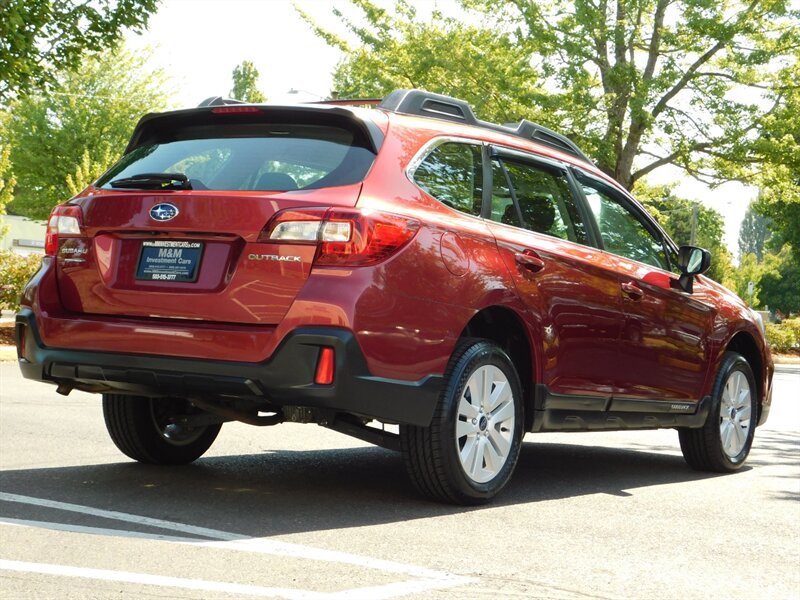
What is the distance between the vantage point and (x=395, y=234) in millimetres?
5418

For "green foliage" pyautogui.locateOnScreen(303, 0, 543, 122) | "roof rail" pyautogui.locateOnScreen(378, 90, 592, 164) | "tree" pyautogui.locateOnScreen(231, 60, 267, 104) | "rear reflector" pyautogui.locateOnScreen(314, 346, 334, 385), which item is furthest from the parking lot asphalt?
"tree" pyautogui.locateOnScreen(231, 60, 267, 104)

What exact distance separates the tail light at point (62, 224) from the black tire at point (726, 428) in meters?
4.34

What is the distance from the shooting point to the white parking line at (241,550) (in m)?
4.07

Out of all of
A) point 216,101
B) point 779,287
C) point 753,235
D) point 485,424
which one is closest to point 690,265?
point 485,424

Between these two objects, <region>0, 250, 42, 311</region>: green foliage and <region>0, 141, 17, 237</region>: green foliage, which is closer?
<region>0, 250, 42, 311</region>: green foliage

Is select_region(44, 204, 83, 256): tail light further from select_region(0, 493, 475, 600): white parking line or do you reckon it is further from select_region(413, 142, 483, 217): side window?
select_region(413, 142, 483, 217): side window

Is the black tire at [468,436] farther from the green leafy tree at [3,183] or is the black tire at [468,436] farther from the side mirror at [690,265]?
the green leafy tree at [3,183]

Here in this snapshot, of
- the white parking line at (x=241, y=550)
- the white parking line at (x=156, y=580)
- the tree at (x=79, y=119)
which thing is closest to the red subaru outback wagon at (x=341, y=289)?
the white parking line at (x=241, y=550)

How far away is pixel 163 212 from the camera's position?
5574mm

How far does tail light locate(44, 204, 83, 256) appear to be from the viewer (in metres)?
5.84

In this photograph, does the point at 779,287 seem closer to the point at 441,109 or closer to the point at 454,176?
the point at 441,109

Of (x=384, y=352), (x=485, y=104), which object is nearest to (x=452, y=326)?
(x=384, y=352)

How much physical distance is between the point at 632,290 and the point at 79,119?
1764 inches

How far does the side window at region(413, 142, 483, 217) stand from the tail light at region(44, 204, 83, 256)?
161 centimetres
